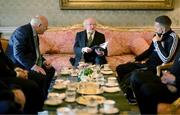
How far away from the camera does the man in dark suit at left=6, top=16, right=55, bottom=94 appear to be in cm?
385

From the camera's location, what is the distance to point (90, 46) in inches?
181

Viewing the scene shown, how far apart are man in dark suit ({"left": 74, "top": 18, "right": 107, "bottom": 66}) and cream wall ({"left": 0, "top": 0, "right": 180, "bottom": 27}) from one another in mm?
968

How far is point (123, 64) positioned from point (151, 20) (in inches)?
54.0

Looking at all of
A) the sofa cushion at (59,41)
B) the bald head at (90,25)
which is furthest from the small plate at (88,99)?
the sofa cushion at (59,41)

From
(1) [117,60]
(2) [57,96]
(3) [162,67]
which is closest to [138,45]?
(1) [117,60]

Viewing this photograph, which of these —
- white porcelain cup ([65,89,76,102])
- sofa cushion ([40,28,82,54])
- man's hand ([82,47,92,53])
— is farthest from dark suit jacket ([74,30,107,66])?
white porcelain cup ([65,89,76,102])

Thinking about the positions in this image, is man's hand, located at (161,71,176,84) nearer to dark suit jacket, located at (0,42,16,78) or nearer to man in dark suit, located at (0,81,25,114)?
man in dark suit, located at (0,81,25,114)

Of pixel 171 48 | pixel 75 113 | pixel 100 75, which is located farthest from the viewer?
pixel 171 48

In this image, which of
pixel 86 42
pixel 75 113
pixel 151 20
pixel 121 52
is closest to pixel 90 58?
pixel 86 42

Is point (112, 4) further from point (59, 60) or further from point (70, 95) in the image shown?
point (70, 95)

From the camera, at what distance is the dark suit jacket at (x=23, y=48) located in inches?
151

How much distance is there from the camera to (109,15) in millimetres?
5555

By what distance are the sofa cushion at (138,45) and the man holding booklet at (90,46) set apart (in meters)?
0.72

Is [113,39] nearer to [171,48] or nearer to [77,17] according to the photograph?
[77,17]
